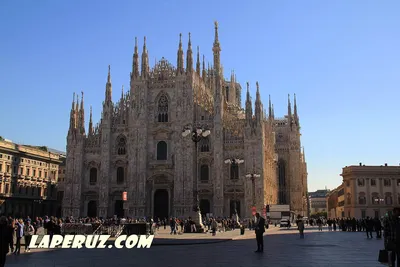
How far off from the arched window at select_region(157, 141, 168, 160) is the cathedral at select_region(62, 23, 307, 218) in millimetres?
127

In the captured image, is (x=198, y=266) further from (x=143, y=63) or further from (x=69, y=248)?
(x=143, y=63)

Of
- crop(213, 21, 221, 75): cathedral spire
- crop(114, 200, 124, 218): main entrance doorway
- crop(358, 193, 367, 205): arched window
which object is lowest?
crop(114, 200, 124, 218): main entrance doorway

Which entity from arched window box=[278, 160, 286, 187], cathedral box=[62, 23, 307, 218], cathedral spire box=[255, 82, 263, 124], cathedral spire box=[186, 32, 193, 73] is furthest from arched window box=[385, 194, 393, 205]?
cathedral spire box=[186, 32, 193, 73]

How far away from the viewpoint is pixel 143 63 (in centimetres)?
6056

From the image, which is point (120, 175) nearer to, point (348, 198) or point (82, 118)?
point (82, 118)

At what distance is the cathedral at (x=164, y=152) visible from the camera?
5622cm

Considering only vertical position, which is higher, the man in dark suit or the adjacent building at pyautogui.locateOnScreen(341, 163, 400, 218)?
the adjacent building at pyautogui.locateOnScreen(341, 163, 400, 218)

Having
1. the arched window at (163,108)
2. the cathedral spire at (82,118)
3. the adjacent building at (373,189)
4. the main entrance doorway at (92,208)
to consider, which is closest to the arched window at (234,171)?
the arched window at (163,108)

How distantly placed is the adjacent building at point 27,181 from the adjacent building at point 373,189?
1847 inches

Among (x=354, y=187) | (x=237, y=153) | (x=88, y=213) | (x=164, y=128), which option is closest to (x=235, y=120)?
(x=237, y=153)

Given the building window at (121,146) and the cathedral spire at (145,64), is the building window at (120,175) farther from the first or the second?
the cathedral spire at (145,64)

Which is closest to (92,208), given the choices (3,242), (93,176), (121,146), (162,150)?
(93,176)

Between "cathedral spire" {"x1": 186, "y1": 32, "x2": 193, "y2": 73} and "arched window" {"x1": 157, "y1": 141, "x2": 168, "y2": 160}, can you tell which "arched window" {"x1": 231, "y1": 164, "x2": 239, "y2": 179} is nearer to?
"arched window" {"x1": 157, "y1": 141, "x2": 168, "y2": 160}

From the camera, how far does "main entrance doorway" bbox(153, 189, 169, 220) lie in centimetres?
5900
